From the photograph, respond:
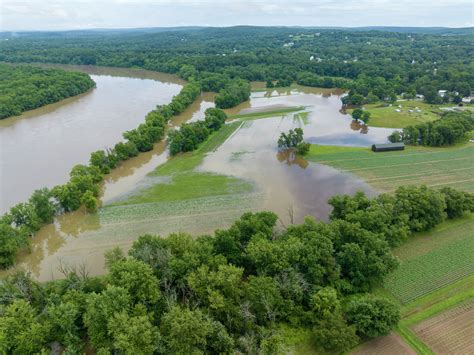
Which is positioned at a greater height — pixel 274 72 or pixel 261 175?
pixel 274 72

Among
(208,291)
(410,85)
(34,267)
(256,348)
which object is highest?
(410,85)

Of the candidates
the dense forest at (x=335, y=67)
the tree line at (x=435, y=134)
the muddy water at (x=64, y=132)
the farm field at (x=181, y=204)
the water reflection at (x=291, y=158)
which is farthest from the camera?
the dense forest at (x=335, y=67)

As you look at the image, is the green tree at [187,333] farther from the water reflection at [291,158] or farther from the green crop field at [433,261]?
the water reflection at [291,158]

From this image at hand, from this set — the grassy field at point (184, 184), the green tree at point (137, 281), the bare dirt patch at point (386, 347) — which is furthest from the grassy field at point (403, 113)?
the green tree at point (137, 281)

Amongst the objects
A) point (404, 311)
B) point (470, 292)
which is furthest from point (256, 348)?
point (470, 292)

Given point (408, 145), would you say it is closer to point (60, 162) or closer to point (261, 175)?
point (261, 175)

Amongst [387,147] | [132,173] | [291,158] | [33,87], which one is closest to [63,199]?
[132,173]

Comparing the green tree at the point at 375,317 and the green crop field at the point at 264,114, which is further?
the green crop field at the point at 264,114
